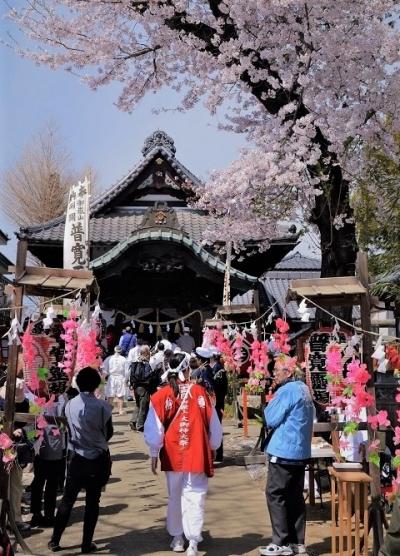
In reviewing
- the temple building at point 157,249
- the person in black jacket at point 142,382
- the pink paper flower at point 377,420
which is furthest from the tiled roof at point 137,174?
the pink paper flower at point 377,420

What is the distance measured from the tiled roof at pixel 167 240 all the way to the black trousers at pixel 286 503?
486 inches

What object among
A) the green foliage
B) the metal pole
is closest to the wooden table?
the green foliage

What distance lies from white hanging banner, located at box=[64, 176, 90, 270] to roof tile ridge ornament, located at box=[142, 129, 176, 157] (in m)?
7.65

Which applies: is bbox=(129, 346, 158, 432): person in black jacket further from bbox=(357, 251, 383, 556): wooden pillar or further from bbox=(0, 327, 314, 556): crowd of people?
bbox=(357, 251, 383, 556): wooden pillar

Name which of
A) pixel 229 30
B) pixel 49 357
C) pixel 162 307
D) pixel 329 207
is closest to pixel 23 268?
pixel 49 357

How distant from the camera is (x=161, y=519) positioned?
7.68m

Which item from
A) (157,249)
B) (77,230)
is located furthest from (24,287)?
(157,249)

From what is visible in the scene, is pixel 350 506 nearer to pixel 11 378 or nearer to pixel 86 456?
pixel 86 456

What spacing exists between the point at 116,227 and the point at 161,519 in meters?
15.3

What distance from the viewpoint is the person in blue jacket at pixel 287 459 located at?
5996 millimetres

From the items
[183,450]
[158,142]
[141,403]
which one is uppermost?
[158,142]

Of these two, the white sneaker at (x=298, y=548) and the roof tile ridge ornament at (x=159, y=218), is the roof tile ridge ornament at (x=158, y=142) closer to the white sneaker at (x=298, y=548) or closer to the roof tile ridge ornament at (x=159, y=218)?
the roof tile ridge ornament at (x=159, y=218)

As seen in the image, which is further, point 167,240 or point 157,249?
point 157,249

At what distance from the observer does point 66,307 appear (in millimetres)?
7617
